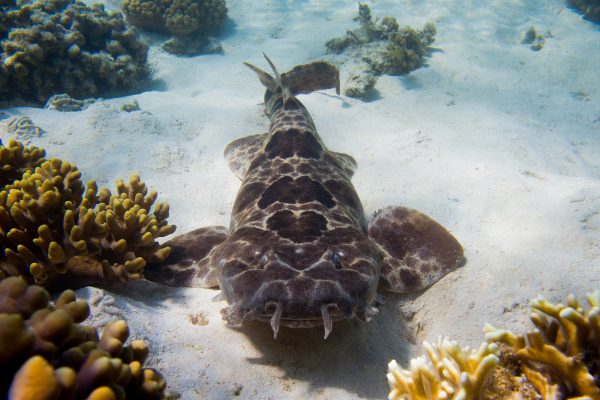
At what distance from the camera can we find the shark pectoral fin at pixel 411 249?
423 centimetres

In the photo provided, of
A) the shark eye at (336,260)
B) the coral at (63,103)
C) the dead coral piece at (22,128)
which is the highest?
the shark eye at (336,260)

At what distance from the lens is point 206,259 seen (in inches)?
173

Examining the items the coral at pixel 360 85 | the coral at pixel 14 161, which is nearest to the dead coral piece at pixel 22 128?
the coral at pixel 14 161

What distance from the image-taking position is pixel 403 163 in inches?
268

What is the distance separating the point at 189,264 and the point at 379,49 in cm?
923

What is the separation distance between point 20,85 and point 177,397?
882 cm

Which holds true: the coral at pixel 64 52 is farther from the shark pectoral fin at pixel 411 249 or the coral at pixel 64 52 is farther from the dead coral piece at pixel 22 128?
the shark pectoral fin at pixel 411 249

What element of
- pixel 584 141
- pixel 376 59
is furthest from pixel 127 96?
pixel 584 141

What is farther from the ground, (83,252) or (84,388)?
(84,388)

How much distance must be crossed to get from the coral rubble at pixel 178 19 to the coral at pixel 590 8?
1336 cm

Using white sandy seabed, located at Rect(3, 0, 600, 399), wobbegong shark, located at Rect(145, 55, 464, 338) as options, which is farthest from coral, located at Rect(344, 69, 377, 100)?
wobbegong shark, located at Rect(145, 55, 464, 338)

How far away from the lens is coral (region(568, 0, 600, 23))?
12.8 meters

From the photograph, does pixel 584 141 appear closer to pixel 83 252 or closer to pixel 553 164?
pixel 553 164

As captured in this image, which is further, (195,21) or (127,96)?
(195,21)
